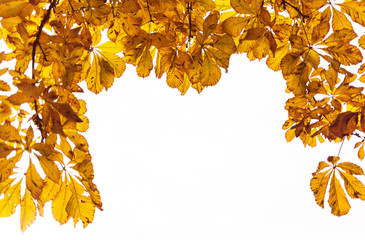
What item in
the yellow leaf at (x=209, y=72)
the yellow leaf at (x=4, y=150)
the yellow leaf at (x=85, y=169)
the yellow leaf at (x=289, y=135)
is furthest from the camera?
the yellow leaf at (x=289, y=135)

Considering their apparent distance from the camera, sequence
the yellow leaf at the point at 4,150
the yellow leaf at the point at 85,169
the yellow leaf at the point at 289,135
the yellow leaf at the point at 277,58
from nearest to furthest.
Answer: the yellow leaf at the point at 4,150
the yellow leaf at the point at 85,169
the yellow leaf at the point at 277,58
the yellow leaf at the point at 289,135

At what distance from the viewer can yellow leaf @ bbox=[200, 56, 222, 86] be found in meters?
0.79

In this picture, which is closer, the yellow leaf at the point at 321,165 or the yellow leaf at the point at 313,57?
the yellow leaf at the point at 313,57

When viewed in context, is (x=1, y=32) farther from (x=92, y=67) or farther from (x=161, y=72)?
(x=161, y=72)

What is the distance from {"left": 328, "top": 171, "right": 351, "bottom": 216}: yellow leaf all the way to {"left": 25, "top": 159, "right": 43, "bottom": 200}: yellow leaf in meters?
0.63

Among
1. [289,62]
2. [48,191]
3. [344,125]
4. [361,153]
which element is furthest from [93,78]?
[361,153]

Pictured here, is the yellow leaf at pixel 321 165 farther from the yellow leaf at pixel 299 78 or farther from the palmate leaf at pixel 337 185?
the yellow leaf at pixel 299 78

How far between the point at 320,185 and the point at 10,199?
2.16 feet

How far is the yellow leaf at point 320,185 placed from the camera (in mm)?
848

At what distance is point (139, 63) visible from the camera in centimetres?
86

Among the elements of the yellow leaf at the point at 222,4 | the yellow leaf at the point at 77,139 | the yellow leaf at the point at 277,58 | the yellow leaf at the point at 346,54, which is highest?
the yellow leaf at the point at 222,4

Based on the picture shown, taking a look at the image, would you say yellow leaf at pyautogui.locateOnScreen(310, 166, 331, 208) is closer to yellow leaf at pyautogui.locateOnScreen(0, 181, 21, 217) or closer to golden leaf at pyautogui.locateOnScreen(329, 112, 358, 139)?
golden leaf at pyautogui.locateOnScreen(329, 112, 358, 139)

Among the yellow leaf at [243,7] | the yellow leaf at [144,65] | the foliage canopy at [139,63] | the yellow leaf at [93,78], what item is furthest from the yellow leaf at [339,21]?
the yellow leaf at [93,78]

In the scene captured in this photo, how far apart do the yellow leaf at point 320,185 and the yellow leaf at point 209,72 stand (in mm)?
325
